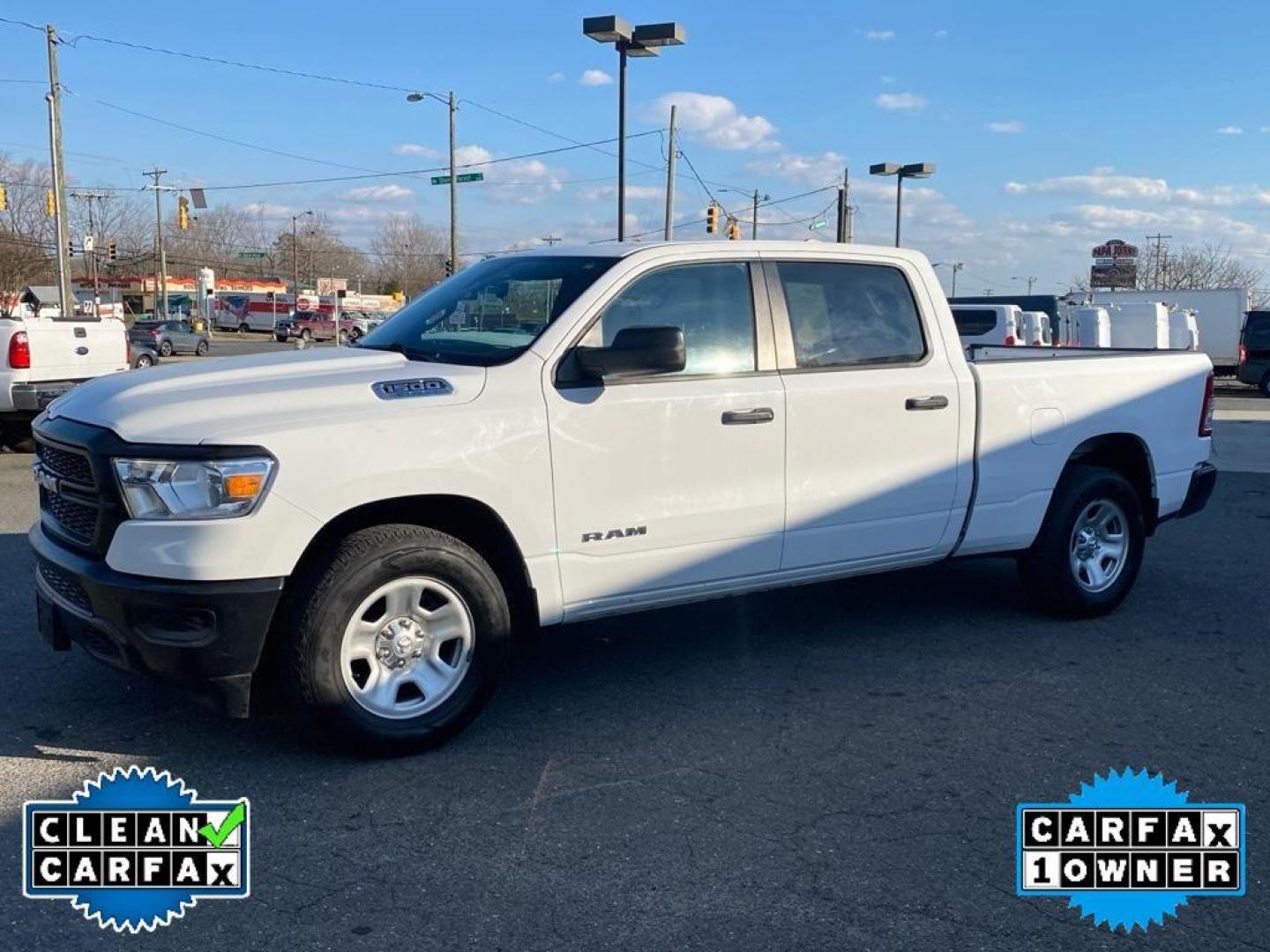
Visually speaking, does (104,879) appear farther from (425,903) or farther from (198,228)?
(198,228)

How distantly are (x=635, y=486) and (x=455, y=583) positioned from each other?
83cm

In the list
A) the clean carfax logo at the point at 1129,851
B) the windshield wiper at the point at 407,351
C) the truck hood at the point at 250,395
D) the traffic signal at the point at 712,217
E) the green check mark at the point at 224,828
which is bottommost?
the clean carfax logo at the point at 1129,851

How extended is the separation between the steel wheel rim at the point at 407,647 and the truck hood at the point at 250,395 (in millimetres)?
681

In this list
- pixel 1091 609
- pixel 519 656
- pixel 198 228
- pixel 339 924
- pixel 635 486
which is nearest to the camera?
pixel 339 924

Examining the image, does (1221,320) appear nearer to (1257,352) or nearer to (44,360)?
(1257,352)

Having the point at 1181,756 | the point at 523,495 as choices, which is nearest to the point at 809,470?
the point at 523,495

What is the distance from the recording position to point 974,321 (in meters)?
12.7

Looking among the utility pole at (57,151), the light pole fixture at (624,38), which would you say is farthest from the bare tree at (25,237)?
the light pole fixture at (624,38)

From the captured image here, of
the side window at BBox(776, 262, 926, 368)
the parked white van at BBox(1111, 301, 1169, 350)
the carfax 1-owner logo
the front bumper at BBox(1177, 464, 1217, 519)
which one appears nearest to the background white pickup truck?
the carfax 1-owner logo

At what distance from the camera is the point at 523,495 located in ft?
14.4

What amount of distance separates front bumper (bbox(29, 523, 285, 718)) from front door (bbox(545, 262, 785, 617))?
1.21 meters

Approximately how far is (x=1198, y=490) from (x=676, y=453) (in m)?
3.79

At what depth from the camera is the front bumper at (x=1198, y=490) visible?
6793mm

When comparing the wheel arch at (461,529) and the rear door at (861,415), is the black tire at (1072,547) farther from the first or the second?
the wheel arch at (461,529)
